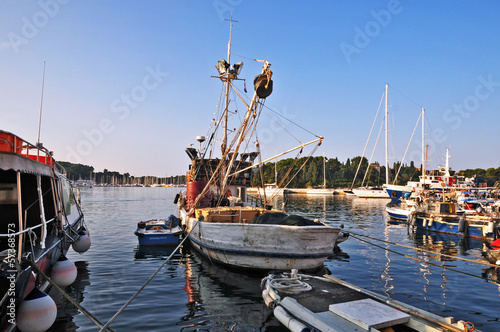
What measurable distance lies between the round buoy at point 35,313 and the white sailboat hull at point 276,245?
7.68m

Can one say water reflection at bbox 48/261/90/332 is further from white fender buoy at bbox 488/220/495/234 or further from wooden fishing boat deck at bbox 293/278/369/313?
white fender buoy at bbox 488/220/495/234

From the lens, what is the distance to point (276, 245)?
1295 centimetres

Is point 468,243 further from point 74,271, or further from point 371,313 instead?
point 74,271

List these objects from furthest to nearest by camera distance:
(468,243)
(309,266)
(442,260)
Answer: (468,243)
(442,260)
(309,266)

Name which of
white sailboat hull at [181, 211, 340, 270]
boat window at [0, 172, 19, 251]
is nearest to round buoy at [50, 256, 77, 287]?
boat window at [0, 172, 19, 251]

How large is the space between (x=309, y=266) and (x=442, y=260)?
10889 mm

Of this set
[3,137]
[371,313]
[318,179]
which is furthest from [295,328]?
[318,179]

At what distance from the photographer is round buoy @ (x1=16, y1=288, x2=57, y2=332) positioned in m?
6.81

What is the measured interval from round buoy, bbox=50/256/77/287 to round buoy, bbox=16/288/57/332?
11.2 ft

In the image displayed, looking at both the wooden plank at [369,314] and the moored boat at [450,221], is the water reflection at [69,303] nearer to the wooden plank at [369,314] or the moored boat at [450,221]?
the wooden plank at [369,314]

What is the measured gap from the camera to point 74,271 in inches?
424

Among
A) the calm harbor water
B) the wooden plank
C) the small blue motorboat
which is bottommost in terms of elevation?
the calm harbor water

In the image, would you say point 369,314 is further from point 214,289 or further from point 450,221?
point 450,221

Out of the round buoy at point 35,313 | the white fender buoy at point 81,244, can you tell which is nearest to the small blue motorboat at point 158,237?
the white fender buoy at point 81,244
